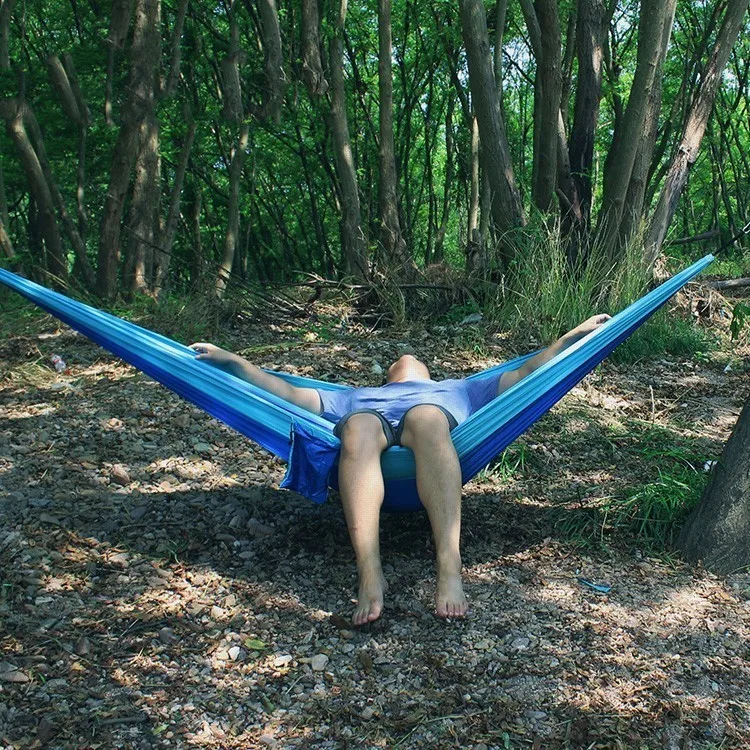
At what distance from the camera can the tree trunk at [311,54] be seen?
455 centimetres

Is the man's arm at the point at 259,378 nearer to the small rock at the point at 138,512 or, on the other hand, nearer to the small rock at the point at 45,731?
the small rock at the point at 138,512

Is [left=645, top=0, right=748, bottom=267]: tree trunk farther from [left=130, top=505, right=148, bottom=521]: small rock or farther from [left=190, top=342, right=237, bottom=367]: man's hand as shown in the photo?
[left=130, top=505, right=148, bottom=521]: small rock

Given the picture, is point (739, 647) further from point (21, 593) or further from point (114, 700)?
point (21, 593)

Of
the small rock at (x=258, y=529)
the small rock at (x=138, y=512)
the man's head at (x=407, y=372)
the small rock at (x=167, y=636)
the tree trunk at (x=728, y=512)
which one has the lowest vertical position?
the small rock at (x=258, y=529)

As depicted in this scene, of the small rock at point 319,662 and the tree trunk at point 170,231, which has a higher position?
the tree trunk at point 170,231

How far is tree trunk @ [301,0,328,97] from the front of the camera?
4.55 m

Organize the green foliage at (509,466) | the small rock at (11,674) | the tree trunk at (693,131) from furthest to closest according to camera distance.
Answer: the tree trunk at (693,131), the green foliage at (509,466), the small rock at (11,674)

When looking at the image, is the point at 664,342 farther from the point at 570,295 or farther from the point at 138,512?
the point at 138,512

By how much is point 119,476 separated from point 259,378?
0.65 meters

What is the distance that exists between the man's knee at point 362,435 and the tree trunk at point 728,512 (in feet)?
2.78

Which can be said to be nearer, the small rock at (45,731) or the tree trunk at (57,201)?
the small rock at (45,731)

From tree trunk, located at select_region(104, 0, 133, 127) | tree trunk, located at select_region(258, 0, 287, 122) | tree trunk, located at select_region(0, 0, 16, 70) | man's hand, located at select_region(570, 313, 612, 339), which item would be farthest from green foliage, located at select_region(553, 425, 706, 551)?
Result: tree trunk, located at select_region(0, 0, 16, 70)

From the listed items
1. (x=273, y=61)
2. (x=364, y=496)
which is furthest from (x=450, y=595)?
(x=273, y=61)

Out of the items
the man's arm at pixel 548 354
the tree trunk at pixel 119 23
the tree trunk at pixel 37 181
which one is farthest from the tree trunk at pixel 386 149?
the man's arm at pixel 548 354
